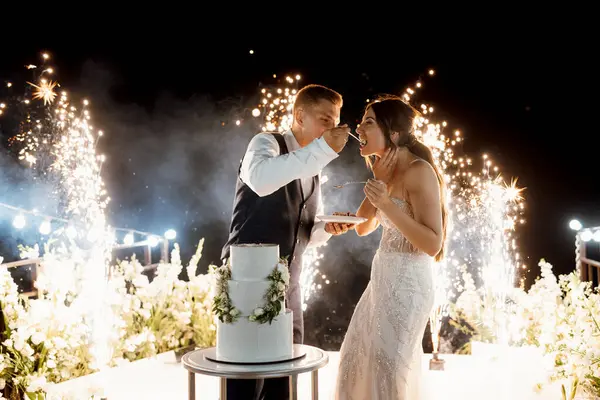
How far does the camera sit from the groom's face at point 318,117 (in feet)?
11.9

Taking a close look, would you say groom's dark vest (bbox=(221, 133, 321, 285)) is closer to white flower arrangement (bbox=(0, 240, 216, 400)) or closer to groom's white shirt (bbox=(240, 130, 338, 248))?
groom's white shirt (bbox=(240, 130, 338, 248))

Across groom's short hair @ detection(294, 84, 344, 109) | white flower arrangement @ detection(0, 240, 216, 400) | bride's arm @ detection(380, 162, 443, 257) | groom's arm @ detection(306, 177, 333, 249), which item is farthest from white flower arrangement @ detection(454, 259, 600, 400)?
white flower arrangement @ detection(0, 240, 216, 400)

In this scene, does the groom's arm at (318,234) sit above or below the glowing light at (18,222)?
below

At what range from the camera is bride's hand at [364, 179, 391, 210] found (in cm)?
304

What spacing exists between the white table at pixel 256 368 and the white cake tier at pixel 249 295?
23 centimetres

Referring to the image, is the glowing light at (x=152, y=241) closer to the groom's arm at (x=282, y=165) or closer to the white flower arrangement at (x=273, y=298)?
the groom's arm at (x=282, y=165)

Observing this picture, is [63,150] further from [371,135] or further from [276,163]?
[371,135]

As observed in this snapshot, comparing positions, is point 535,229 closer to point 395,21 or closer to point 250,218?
point 395,21

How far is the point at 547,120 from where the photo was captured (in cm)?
1361

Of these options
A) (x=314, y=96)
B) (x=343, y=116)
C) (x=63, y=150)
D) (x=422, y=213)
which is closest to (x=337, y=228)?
(x=422, y=213)

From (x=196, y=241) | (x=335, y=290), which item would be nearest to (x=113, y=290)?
(x=335, y=290)

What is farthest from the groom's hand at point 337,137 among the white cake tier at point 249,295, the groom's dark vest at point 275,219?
the white cake tier at point 249,295

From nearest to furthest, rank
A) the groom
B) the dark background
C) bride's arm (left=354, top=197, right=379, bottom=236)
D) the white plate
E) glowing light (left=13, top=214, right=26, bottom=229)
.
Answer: the white plate, the groom, bride's arm (left=354, top=197, right=379, bottom=236), glowing light (left=13, top=214, right=26, bottom=229), the dark background

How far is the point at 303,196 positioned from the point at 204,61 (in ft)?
31.6
